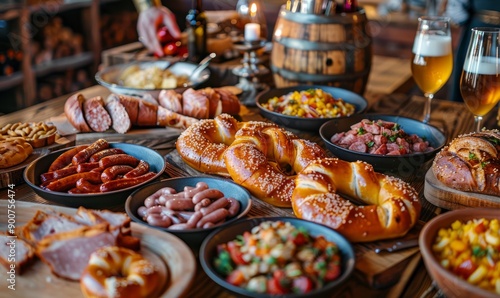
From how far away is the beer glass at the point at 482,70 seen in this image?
78.8 inches

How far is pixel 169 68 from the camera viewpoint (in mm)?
3084

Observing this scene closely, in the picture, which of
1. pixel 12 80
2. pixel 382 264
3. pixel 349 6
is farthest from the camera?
pixel 12 80

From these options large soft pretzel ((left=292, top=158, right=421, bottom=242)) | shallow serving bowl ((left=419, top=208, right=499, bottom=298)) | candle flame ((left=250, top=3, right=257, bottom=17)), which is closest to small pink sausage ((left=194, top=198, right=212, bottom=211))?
large soft pretzel ((left=292, top=158, right=421, bottom=242))

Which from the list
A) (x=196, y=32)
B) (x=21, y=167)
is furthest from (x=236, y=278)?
(x=196, y=32)

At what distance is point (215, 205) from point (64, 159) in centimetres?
68

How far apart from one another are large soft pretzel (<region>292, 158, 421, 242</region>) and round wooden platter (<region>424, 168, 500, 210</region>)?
0.16 metres

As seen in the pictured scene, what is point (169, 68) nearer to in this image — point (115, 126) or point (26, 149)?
point (115, 126)

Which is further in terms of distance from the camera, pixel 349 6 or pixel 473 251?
pixel 349 6

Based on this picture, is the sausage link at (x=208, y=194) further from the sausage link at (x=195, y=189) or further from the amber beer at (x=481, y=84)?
the amber beer at (x=481, y=84)

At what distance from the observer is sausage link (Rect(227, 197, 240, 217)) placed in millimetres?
1563

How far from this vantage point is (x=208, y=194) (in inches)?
63.4

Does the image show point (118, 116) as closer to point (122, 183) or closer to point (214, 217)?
point (122, 183)

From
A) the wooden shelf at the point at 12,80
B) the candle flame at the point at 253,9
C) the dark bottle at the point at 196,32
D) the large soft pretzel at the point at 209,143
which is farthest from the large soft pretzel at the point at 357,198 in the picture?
the wooden shelf at the point at 12,80

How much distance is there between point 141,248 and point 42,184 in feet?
1.80
